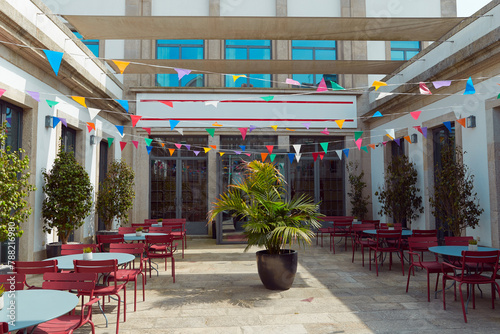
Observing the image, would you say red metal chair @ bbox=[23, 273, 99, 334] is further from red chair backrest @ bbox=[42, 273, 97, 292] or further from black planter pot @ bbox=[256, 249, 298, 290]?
black planter pot @ bbox=[256, 249, 298, 290]

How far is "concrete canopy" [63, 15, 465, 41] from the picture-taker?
7.73 meters

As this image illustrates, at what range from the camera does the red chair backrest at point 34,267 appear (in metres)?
3.84

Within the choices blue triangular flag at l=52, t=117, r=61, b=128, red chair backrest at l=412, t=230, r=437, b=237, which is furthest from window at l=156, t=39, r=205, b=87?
red chair backrest at l=412, t=230, r=437, b=237

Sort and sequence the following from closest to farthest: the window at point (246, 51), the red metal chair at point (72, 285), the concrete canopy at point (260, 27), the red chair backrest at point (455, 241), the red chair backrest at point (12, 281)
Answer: the red metal chair at point (72, 285) < the red chair backrest at point (12, 281) < the red chair backrest at point (455, 241) < the concrete canopy at point (260, 27) < the window at point (246, 51)

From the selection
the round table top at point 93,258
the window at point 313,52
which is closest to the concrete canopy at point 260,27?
the window at point 313,52

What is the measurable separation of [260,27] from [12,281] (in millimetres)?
6839

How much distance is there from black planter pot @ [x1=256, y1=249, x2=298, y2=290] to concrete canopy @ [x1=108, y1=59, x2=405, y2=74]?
18.1 feet

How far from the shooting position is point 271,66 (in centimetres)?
992

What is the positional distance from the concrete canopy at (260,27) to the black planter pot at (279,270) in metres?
4.82

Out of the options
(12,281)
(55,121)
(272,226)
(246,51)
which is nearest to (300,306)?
(272,226)

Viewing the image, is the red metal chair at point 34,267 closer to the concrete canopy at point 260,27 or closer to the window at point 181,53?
the concrete canopy at point 260,27

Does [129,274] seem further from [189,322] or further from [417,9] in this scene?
[417,9]

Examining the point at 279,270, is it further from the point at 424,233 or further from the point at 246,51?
the point at 246,51

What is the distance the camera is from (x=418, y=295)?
5.19 m
